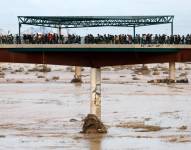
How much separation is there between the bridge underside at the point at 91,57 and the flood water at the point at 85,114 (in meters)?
3.54

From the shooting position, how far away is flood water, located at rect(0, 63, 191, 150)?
32.4 m

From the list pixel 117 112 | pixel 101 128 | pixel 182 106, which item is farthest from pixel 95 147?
pixel 182 106

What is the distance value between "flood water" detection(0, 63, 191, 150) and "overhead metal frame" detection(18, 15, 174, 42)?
6517 mm

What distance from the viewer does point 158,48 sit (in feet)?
133

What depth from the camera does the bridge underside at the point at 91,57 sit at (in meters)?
41.5

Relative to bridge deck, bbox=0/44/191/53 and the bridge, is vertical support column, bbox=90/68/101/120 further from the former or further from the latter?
bridge deck, bbox=0/44/191/53

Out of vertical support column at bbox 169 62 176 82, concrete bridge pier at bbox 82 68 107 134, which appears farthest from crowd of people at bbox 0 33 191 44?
vertical support column at bbox 169 62 176 82

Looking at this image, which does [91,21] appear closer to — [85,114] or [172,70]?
[172,70]

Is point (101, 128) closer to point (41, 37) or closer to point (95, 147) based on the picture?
point (95, 147)

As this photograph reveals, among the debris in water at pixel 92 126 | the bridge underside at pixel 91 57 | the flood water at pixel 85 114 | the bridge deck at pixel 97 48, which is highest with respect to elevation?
the bridge deck at pixel 97 48

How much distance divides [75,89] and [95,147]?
41695mm

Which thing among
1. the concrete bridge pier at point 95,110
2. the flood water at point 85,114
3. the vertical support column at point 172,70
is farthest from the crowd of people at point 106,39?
the vertical support column at point 172,70

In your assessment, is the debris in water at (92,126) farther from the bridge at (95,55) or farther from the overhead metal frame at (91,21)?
the overhead metal frame at (91,21)

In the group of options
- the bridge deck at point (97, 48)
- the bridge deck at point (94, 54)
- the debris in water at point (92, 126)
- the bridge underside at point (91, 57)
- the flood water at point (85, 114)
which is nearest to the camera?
the flood water at point (85, 114)
